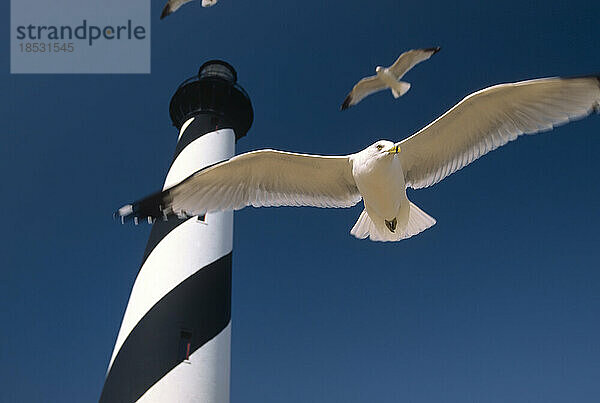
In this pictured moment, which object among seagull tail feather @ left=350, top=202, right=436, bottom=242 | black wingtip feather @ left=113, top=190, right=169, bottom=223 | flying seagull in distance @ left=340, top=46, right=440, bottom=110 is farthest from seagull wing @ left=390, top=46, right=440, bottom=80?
black wingtip feather @ left=113, top=190, right=169, bottom=223

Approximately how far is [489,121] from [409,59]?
1.27 m

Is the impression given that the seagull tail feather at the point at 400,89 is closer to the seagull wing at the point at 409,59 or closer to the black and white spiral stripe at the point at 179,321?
the seagull wing at the point at 409,59

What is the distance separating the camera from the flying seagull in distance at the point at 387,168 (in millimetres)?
3283

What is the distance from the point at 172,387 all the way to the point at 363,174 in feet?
10.9

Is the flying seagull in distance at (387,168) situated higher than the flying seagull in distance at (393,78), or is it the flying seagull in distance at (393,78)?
the flying seagull in distance at (393,78)

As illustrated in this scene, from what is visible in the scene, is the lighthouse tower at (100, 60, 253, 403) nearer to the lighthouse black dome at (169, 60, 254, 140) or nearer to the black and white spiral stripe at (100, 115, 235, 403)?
the black and white spiral stripe at (100, 115, 235, 403)

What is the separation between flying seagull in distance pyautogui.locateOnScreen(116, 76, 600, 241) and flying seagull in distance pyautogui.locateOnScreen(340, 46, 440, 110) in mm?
856

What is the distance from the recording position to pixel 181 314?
19.6 feet

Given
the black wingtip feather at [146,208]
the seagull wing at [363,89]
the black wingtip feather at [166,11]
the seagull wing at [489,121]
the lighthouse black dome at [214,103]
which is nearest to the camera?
the seagull wing at [489,121]

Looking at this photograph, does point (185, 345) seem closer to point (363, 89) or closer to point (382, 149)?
point (363, 89)

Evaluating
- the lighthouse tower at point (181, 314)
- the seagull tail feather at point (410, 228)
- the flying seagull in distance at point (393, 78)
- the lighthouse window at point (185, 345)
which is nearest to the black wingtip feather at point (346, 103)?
the flying seagull in distance at point (393, 78)

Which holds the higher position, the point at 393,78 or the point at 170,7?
the point at 170,7

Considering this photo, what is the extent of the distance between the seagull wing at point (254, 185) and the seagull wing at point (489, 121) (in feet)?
1.61

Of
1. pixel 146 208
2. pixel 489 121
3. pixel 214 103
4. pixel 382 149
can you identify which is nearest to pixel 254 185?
pixel 146 208
